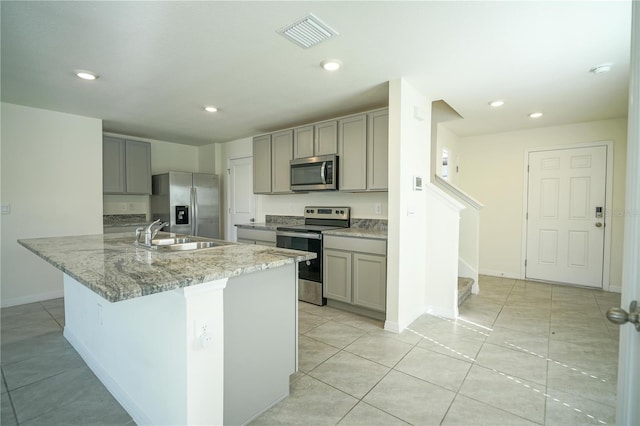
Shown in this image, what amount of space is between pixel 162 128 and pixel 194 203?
127cm

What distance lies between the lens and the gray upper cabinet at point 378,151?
3309 millimetres

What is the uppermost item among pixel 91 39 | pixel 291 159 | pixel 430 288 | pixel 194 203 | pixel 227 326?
pixel 91 39

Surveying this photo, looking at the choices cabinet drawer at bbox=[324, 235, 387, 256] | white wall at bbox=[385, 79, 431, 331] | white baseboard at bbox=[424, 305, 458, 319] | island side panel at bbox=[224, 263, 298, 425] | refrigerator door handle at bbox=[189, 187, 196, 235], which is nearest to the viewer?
island side panel at bbox=[224, 263, 298, 425]

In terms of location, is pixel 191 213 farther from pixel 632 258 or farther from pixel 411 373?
pixel 632 258

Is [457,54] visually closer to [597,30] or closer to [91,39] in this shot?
[597,30]

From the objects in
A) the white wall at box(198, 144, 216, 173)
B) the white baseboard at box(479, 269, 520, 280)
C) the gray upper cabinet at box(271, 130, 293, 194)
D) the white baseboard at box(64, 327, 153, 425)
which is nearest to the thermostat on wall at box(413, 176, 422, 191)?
the gray upper cabinet at box(271, 130, 293, 194)

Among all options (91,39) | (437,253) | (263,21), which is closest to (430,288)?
(437,253)

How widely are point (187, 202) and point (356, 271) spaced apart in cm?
327

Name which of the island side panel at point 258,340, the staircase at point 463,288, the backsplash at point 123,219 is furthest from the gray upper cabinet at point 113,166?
the staircase at point 463,288

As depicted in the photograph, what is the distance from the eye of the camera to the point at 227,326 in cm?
157

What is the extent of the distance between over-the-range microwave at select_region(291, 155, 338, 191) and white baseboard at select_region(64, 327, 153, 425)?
2641 millimetres

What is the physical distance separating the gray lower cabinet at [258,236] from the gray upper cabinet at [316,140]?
114 cm

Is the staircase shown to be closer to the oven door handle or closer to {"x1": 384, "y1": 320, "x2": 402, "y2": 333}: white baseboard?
{"x1": 384, "y1": 320, "x2": 402, "y2": 333}: white baseboard

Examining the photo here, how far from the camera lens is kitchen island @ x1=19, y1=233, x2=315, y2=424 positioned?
1323 mm
